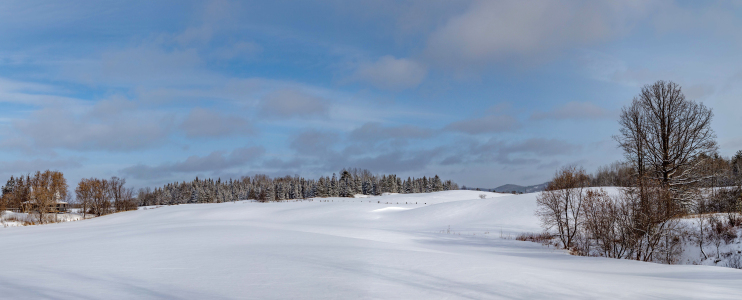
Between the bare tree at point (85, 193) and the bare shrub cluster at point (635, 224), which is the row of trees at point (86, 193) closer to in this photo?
the bare tree at point (85, 193)

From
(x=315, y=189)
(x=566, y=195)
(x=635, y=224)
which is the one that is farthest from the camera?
(x=315, y=189)

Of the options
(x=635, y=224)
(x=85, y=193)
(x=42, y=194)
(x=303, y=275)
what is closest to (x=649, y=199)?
(x=635, y=224)

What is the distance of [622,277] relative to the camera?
8055 millimetres

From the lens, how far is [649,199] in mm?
14617

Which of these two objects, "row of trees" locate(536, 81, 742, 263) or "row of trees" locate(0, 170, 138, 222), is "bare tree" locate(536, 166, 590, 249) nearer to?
"row of trees" locate(536, 81, 742, 263)

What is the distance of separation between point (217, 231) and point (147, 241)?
8.67ft

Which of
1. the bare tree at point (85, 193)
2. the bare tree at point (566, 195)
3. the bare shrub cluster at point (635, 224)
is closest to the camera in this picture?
the bare shrub cluster at point (635, 224)

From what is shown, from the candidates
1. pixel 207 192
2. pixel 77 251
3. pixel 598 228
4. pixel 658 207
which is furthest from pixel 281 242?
pixel 207 192

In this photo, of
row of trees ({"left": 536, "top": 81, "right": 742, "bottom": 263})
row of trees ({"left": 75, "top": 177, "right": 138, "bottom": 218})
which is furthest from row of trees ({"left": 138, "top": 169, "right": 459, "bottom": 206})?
row of trees ({"left": 536, "top": 81, "right": 742, "bottom": 263})

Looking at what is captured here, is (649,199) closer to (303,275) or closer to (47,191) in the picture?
(303,275)

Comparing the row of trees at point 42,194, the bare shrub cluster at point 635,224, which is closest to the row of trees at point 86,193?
the row of trees at point 42,194

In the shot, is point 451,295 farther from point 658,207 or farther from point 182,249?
point 658,207

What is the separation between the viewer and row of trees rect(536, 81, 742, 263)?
47.5 ft

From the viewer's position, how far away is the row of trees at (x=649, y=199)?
47.5ft
